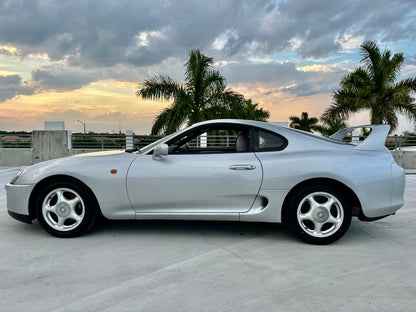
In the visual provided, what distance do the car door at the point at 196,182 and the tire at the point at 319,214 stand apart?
488mm

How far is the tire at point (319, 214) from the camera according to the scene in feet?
13.0

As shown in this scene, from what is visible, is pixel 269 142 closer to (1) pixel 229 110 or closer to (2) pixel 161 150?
(2) pixel 161 150

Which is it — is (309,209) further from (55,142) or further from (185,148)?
(55,142)

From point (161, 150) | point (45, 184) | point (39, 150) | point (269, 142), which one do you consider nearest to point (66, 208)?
point (45, 184)

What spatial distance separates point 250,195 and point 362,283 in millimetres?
1427

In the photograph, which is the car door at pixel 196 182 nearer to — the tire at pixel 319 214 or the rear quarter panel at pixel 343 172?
the rear quarter panel at pixel 343 172

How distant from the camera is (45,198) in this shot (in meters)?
4.23

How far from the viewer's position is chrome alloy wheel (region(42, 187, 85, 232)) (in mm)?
4211

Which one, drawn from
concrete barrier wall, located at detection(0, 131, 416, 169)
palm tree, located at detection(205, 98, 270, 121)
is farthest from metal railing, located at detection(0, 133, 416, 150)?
palm tree, located at detection(205, 98, 270, 121)

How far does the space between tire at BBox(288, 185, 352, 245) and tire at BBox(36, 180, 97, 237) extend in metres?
2.27

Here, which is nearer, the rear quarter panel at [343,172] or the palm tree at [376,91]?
the rear quarter panel at [343,172]

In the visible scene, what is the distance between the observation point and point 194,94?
19.0 metres

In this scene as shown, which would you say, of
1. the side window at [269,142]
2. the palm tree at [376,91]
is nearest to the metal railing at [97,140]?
the palm tree at [376,91]

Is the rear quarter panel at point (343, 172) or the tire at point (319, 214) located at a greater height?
the rear quarter panel at point (343, 172)
